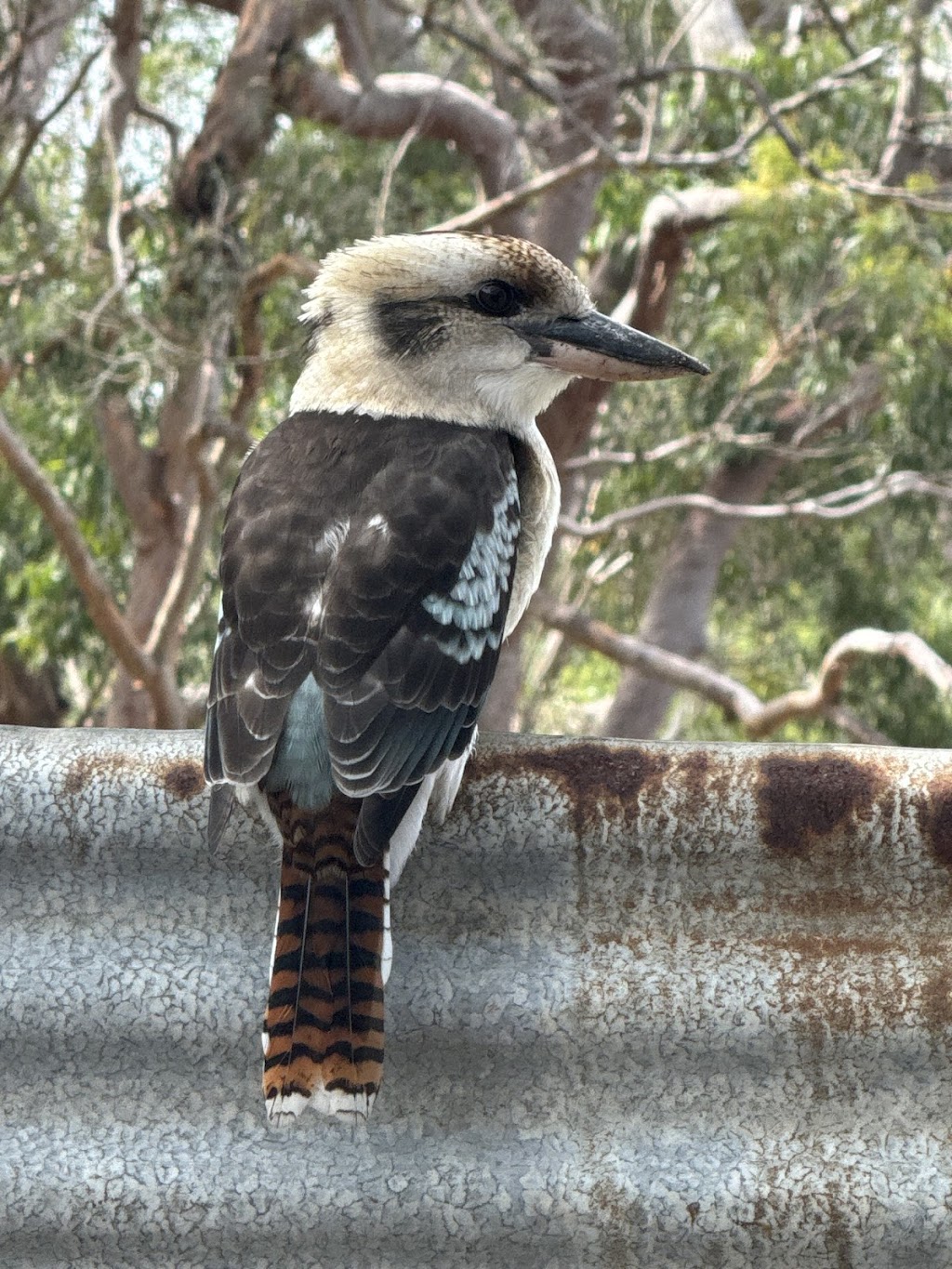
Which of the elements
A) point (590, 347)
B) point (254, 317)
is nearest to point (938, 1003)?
point (590, 347)

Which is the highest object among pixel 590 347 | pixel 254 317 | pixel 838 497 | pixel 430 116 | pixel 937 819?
pixel 430 116

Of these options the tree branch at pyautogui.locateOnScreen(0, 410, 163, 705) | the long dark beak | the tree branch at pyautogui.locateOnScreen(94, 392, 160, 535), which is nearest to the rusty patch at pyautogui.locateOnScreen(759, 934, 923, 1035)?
the long dark beak

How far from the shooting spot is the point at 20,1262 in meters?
1.30

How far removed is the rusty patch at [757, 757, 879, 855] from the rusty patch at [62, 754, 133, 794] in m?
0.55

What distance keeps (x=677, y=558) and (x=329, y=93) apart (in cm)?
310

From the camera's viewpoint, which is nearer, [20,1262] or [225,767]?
[20,1262]

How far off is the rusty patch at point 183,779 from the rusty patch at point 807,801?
0.48m

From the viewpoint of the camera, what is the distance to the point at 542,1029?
4.33ft

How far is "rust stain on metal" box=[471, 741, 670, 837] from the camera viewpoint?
135 centimetres

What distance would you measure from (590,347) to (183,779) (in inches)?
42.5

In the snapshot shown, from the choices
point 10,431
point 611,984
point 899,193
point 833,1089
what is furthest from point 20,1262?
point 899,193

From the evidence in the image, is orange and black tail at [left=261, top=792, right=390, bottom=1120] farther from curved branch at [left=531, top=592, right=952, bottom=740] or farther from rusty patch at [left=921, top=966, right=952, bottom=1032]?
curved branch at [left=531, top=592, right=952, bottom=740]

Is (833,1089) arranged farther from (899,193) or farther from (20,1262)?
(899,193)

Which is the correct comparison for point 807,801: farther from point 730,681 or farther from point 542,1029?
point 730,681
